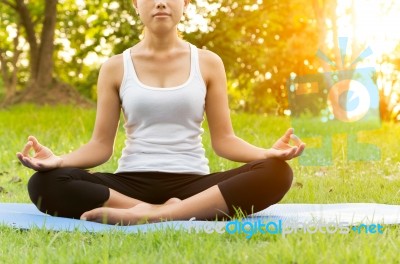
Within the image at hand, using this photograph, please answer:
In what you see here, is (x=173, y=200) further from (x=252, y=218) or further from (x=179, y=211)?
(x=252, y=218)

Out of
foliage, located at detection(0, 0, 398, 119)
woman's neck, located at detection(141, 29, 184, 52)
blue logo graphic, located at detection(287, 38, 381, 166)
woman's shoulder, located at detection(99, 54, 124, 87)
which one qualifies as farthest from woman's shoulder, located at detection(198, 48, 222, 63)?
foliage, located at detection(0, 0, 398, 119)

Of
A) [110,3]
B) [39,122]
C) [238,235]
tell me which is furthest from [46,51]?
[238,235]

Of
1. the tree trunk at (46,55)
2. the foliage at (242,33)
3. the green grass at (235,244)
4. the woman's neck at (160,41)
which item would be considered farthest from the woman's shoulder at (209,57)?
the tree trunk at (46,55)

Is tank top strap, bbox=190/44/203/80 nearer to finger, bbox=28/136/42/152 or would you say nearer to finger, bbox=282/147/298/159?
finger, bbox=282/147/298/159

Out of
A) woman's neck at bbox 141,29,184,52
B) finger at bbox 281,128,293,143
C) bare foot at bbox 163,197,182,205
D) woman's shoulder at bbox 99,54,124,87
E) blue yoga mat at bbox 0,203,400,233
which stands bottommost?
blue yoga mat at bbox 0,203,400,233

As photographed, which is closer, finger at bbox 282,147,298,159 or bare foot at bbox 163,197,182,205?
finger at bbox 282,147,298,159

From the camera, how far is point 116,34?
12.3m

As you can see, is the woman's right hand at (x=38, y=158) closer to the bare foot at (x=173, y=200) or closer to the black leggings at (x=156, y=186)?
the black leggings at (x=156, y=186)

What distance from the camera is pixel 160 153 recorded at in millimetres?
3705

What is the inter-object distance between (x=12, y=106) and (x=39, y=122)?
7.55ft

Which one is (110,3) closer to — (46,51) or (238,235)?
(46,51)

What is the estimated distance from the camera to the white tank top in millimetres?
3697

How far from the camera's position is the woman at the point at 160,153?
351 centimetres

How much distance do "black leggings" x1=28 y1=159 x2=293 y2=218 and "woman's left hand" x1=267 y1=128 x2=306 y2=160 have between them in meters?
0.06
